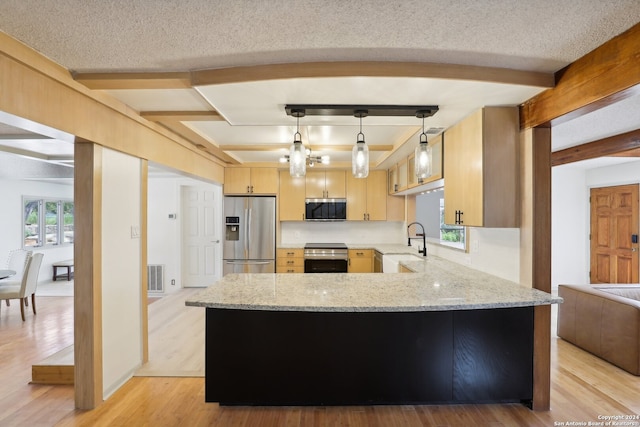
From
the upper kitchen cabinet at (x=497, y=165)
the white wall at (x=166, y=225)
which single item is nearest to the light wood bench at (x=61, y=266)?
the white wall at (x=166, y=225)

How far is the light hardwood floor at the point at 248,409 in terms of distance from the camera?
2082 mm

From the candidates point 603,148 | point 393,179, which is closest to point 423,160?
point 603,148

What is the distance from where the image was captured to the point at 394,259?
13.0 feet

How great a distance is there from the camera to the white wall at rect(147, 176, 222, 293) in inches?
233

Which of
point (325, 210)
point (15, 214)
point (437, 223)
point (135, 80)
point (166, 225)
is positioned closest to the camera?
point (135, 80)

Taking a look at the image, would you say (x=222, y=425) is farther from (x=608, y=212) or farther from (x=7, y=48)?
(x=608, y=212)

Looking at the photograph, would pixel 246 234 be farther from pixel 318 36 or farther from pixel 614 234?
pixel 614 234

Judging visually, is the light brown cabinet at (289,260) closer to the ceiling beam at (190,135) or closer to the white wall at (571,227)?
the ceiling beam at (190,135)

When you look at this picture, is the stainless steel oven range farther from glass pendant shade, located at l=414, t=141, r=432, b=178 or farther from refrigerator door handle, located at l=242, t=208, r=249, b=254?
glass pendant shade, located at l=414, t=141, r=432, b=178

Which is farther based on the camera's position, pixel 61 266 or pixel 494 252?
pixel 61 266

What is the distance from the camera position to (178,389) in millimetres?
2510

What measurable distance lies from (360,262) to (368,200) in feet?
3.71

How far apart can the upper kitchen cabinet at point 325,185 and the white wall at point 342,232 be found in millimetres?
617

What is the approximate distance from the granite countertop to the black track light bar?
1.25 metres
